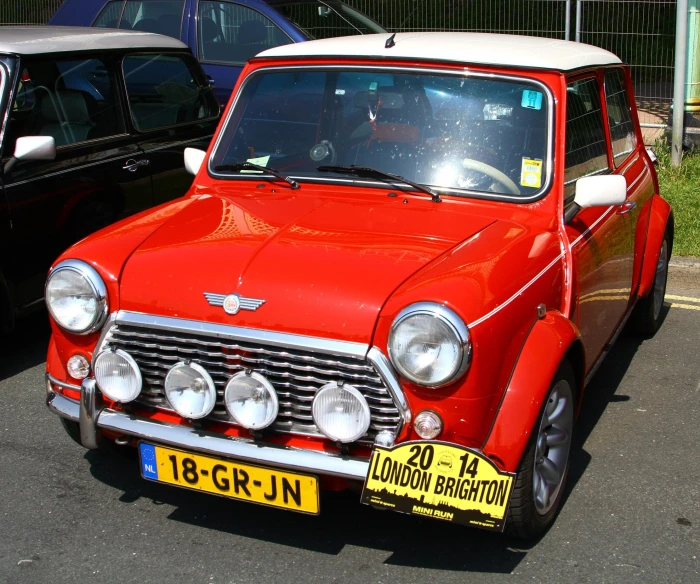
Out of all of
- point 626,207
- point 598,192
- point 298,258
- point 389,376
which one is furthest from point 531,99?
point 389,376

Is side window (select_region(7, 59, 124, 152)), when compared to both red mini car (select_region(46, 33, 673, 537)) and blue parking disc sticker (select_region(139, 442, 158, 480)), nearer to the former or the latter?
red mini car (select_region(46, 33, 673, 537))

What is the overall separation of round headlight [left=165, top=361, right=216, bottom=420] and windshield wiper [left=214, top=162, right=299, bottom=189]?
44.7 inches

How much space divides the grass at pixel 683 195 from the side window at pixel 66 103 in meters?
4.21

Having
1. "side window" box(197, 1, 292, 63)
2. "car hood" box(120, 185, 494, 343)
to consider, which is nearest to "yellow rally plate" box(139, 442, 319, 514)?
"car hood" box(120, 185, 494, 343)

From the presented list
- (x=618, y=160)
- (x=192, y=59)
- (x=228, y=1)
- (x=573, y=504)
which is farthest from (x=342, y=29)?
(x=573, y=504)

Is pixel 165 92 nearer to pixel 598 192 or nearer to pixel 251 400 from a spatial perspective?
pixel 598 192

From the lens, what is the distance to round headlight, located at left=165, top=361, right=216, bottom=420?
3227 millimetres

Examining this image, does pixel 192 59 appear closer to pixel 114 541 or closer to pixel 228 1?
pixel 228 1

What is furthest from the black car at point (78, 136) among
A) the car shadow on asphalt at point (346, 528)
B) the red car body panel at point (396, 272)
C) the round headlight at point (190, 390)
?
the round headlight at point (190, 390)

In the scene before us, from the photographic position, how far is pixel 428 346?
9.75 feet

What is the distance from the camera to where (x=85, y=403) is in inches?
134

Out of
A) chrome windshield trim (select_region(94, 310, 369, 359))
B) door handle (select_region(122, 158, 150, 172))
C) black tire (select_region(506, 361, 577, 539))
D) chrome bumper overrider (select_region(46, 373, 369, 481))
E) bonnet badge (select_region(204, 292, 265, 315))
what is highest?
bonnet badge (select_region(204, 292, 265, 315))

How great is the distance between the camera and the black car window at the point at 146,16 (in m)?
9.08

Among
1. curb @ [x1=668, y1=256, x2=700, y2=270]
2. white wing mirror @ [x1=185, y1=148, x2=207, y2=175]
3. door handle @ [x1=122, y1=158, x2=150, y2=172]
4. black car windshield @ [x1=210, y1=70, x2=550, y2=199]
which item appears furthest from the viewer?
curb @ [x1=668, y1=256, x2=700, y2=270]
